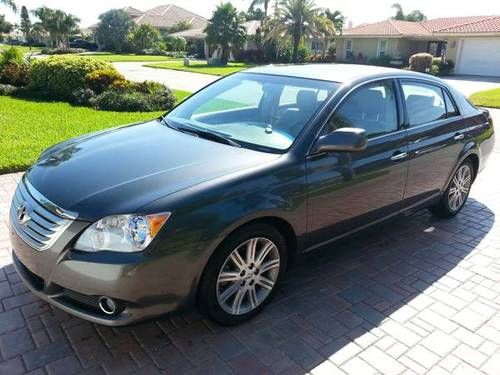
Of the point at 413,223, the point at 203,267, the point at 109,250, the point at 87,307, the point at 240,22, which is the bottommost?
the point at 413,223

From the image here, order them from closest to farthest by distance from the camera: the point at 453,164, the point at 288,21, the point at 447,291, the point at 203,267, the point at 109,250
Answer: the point at 109,250, the point at 203,267, the point at 447,291, the point at 453,164, the point at 288,21

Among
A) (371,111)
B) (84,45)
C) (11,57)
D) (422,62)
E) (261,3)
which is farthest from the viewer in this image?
(84,45)

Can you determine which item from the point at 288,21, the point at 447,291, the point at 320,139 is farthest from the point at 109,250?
the point at 288,21

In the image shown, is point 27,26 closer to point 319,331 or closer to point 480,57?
point 480,57

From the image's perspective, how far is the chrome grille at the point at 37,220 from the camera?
256 centimetres

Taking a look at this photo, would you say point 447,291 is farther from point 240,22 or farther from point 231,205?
point 240,22

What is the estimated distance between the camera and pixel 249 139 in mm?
3379

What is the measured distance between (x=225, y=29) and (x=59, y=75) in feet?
82.3

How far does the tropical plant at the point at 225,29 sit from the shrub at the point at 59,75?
23.8m

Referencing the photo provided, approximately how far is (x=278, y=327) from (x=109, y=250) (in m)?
1.33

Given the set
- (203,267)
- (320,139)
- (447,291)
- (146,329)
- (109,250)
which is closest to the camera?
(109,250)

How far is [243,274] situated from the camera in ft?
9.82

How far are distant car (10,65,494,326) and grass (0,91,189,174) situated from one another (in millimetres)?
3565

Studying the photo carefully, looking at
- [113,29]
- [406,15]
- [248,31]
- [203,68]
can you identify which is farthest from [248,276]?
[406,15]
